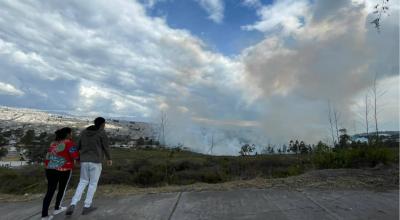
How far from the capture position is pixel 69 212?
293 inches

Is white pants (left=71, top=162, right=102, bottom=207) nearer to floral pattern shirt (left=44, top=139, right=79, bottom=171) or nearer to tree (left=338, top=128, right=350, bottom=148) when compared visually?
floral pattern shirt (left=44, top=139, right=79, bottom=171)

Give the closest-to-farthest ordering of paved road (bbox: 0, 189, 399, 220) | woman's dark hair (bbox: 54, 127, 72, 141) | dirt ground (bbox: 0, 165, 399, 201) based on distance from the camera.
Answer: paved road (bbox: 0, 189, 399, 220) → woman's dark hair (bbox: 54, 127, 72, 141) → dirt ground (bbox: 0, 165, 399, 201)

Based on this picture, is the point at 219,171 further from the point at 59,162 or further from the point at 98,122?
the point at 59,162

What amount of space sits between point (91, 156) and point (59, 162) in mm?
564

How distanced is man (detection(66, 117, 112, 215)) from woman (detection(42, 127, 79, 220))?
0.62ft

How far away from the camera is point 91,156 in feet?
24.6

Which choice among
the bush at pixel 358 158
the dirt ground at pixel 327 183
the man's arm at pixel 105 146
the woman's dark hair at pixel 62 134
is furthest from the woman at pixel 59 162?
the bush at pixel 358 158

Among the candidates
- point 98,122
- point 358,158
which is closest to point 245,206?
point 98,122

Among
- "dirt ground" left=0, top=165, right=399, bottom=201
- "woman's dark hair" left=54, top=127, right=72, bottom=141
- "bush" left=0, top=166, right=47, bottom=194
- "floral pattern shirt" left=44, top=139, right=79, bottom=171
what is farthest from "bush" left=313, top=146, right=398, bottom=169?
"bush" left=0, top=166, right=47, bottom=194

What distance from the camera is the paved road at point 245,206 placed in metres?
6.87

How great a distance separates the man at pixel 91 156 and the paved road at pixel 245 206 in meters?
0.35

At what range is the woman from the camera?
731 centimetres

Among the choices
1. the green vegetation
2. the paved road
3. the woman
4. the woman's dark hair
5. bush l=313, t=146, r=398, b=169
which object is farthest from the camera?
the green vegetation

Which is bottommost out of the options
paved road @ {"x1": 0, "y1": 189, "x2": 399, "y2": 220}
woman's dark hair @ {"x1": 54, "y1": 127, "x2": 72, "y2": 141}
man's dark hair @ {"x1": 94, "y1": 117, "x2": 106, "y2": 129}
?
paved road @ {"x1": 0, "y1": 189, "x2": 399, "y2": 220}
